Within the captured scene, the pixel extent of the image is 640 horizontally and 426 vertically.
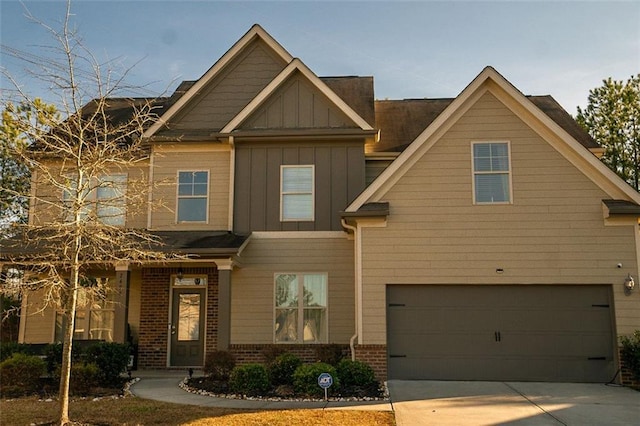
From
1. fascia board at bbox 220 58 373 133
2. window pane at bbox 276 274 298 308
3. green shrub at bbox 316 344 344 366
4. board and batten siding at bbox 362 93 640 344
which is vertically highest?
fascia board at bbox 220 58 373 133

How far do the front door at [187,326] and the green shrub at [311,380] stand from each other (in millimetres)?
4850

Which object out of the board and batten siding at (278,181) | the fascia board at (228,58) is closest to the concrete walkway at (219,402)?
the board and batten siding at (278,181)

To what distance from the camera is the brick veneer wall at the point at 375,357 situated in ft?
40.1

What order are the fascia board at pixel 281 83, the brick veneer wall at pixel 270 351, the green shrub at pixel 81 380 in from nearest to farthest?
the green shrub at pixel 81 380
the brick veneer wall at pixel 270 351
the fascia board at pixel 281 83

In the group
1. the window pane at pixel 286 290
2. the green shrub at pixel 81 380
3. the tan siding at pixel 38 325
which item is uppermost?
the window pane at pixel 286 290

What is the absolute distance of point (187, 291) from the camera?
1547 centimetres

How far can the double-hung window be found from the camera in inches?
571

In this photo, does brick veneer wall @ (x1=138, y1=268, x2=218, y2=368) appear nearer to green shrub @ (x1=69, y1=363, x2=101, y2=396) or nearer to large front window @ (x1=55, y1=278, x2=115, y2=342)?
large front window @ (x1=55, y1=278, x2=115, y2=342)

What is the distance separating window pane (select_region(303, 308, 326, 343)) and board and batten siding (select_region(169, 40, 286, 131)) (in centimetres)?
559

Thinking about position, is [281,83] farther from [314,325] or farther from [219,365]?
[219,365]

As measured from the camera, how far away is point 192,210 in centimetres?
1541

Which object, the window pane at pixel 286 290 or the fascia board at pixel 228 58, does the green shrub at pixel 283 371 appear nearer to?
the window pane at pixel 286 290

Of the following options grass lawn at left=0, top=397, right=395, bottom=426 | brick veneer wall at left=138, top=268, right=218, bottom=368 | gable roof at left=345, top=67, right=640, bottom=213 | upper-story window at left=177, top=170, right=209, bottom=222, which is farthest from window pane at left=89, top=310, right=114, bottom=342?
gable roof at left=345, top=67, right=640, bottom=213

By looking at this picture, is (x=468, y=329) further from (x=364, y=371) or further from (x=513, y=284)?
(x=364, y=371)
